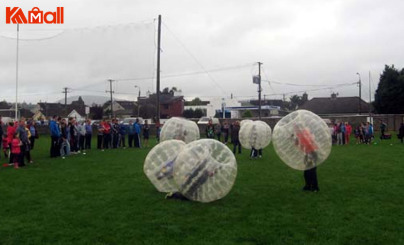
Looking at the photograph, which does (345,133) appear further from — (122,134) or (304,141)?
(304,141)

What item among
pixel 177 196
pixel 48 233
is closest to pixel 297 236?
pixel 177 196

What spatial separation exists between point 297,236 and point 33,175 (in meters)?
9.75

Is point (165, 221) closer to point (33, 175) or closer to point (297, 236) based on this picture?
point (297, 236)

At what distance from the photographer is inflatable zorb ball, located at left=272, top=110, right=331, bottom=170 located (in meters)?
9.24

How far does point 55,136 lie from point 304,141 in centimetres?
1303

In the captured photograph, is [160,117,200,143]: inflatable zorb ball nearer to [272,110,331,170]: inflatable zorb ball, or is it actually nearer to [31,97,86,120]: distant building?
[272,110,331,170]: inflatable zorb ball

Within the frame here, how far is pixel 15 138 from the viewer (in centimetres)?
1452

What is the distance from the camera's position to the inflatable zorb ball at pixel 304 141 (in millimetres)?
9242

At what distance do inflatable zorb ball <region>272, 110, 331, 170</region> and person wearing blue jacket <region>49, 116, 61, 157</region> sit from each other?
11810mm

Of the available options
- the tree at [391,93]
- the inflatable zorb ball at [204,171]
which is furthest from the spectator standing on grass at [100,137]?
the tree at [391,93]

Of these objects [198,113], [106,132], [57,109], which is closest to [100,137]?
[106,132]

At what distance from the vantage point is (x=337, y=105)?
72938mm

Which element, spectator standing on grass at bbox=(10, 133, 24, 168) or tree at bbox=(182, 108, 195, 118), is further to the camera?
tree at bbox=(182, 108, 195, 118)

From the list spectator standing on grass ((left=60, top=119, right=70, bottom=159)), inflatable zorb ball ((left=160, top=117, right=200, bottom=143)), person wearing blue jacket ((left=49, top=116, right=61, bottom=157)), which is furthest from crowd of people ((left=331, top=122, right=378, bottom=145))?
person wearing blue jacket ((left=49, top=116, right=61, bottom=157))
